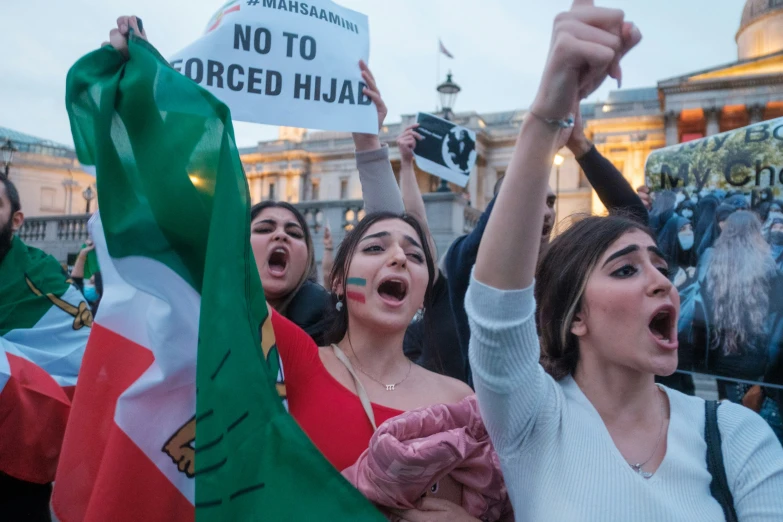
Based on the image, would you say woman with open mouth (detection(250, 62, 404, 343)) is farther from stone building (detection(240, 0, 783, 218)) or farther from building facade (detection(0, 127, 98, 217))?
building facade (detection(0, 127, 98, 217))

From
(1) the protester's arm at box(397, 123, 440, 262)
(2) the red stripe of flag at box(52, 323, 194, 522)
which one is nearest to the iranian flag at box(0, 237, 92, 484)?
(2) the red stripe of flag at box(52, 323, 194, 522)

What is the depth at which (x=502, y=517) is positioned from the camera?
6.33ft

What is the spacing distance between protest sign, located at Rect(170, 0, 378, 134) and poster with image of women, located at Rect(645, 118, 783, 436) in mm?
1665

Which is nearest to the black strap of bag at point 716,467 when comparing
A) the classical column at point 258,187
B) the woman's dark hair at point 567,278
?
the woman's dark hair at point 567,278

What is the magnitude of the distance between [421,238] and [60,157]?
2095 inches

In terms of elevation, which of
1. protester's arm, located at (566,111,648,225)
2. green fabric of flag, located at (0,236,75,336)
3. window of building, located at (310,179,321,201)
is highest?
window of building, located at (310,179,321,201)

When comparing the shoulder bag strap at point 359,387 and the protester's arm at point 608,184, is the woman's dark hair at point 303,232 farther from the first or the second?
the protester's arm at point 608,184

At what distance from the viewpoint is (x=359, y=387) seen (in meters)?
2.21

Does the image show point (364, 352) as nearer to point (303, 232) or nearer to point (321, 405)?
point (321, 405)

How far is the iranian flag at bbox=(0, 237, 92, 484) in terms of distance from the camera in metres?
2.70

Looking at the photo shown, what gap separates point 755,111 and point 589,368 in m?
44.5

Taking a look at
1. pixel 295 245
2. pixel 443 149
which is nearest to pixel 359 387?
pixel 295 245

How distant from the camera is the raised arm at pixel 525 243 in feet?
4.31

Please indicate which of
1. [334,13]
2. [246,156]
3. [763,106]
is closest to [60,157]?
[246,156]
